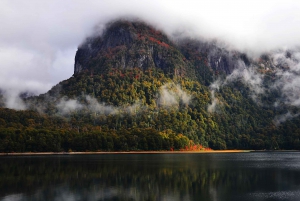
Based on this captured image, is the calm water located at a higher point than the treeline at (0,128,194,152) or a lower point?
lower

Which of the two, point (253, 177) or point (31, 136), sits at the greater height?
point (31, 136)

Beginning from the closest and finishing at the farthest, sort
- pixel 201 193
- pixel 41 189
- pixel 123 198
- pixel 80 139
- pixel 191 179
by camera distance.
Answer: pixel 123 198 → pixel 201 193 → pixel 41 189 → pixel 191 179 → pixel 80 139

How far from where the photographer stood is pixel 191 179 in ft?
229

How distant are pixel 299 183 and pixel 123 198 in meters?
34.9

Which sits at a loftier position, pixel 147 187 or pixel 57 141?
pixel 57 141

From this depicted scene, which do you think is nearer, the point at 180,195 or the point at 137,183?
the point at 180,195

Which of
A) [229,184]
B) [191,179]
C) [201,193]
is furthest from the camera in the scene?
[191,179]

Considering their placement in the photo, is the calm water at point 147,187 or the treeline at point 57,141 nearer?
the calm water at point 147,187

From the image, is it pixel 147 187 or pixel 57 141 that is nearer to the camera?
pixel 147 187

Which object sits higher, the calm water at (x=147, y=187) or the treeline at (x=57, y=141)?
the treeline at (x=57, y=141)

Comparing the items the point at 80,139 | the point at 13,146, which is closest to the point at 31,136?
the point at 13,146

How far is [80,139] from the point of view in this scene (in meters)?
187

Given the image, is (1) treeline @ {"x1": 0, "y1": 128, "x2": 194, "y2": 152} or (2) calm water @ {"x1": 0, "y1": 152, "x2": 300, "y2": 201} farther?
(1) treeline @ {"x1": 0, "y1": 128, "x2": 194, "y2": 152}

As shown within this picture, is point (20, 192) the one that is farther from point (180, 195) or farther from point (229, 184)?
point (229, 184)
